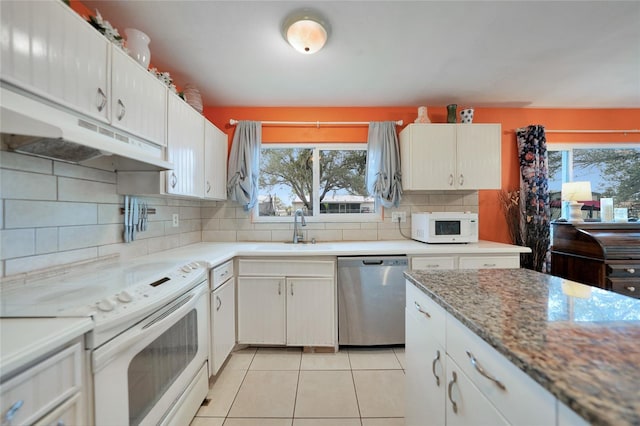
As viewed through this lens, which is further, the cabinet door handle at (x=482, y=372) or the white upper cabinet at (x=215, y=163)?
the white upper cabinet at (x=215, y=163)

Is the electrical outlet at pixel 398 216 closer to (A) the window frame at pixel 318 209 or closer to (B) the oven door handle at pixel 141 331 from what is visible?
(A) the window frame at pixel 318 209

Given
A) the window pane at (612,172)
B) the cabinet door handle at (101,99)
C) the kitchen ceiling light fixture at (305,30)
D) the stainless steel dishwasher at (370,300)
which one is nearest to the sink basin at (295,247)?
the stainless steel dishwasher at (370,300)

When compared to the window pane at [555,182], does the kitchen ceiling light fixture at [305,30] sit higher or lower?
higher

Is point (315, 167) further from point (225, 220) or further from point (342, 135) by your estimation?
point (225, 220)

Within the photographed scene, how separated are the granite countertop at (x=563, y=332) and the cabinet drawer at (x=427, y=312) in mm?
51

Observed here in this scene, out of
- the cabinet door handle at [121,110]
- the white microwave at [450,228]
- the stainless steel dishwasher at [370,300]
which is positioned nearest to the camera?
the cabinet door handle at [121,110]

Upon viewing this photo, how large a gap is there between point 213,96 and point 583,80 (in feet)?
11.6

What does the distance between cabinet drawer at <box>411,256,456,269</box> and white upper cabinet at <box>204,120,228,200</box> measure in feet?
6.37

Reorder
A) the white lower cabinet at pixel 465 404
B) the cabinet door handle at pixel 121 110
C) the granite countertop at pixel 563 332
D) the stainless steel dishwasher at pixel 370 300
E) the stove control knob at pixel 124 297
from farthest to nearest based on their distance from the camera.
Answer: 1. the stainless steel dishwasher at pixel 370 300
2. the cabinet door handle at pixel 121 110
3. the stove control knob at pixel 124 297
4. the white lower cabinet at pixel 465 404
5. the granite countertop at pixel 563 332

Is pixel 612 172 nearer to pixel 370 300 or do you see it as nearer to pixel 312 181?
pixel 370 300

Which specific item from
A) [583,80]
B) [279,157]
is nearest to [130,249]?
[279,157]

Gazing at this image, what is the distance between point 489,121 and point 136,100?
3.35 m

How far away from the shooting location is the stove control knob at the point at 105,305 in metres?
0.87

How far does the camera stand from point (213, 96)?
259 centimetres
